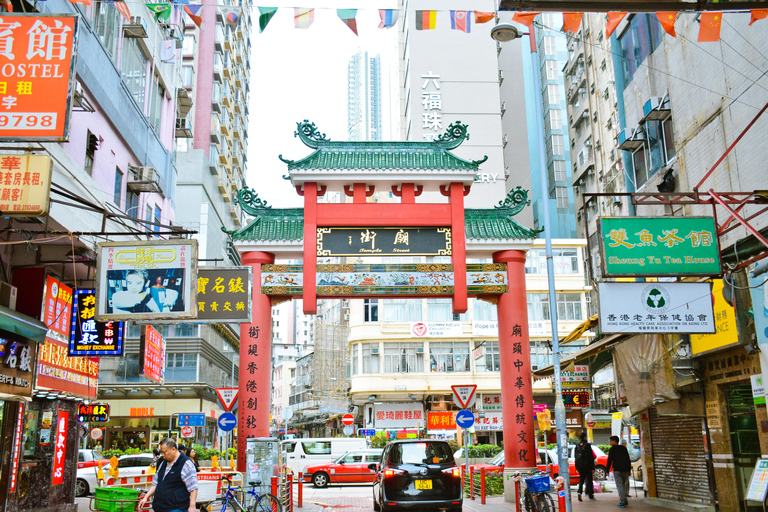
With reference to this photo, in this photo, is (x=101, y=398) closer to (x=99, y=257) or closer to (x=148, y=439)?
(x=148, y=439)

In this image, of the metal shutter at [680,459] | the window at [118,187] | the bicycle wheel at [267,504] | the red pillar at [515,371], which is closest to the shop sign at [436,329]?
the red pillar at [515,371]

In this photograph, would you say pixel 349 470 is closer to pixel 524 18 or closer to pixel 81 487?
pixel 81 487

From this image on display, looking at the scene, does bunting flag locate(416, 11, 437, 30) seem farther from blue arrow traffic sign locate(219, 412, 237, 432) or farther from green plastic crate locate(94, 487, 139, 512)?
green plastic crate locate(94, 487, 139, 512)

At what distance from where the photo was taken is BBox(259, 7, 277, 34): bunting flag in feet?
44.2

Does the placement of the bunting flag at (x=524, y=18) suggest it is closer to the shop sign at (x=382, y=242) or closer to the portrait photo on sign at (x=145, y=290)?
the portrait photo on sign at (x=145, y=290)

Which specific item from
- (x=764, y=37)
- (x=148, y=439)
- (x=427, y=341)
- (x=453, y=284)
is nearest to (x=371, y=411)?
(x=427, y=341)

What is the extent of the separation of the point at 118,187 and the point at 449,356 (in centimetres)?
3067

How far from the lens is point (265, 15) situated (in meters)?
13.6

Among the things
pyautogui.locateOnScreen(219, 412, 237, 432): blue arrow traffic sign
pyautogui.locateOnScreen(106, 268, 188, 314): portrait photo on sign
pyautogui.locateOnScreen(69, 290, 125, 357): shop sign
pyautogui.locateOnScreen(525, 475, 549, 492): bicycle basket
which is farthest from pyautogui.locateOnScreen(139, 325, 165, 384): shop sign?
pyautogui.locateOnScreen(525, 475, 549, 492): bicycle basket

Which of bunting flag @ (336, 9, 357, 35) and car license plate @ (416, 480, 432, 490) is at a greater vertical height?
bunting flag @ (336, 9, 357, 35)

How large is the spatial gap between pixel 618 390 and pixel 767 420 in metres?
5.48

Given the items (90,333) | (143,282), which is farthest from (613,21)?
(90,333)

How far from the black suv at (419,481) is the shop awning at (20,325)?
274 inches

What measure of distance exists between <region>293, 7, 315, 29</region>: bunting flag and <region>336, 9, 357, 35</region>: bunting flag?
614mm
